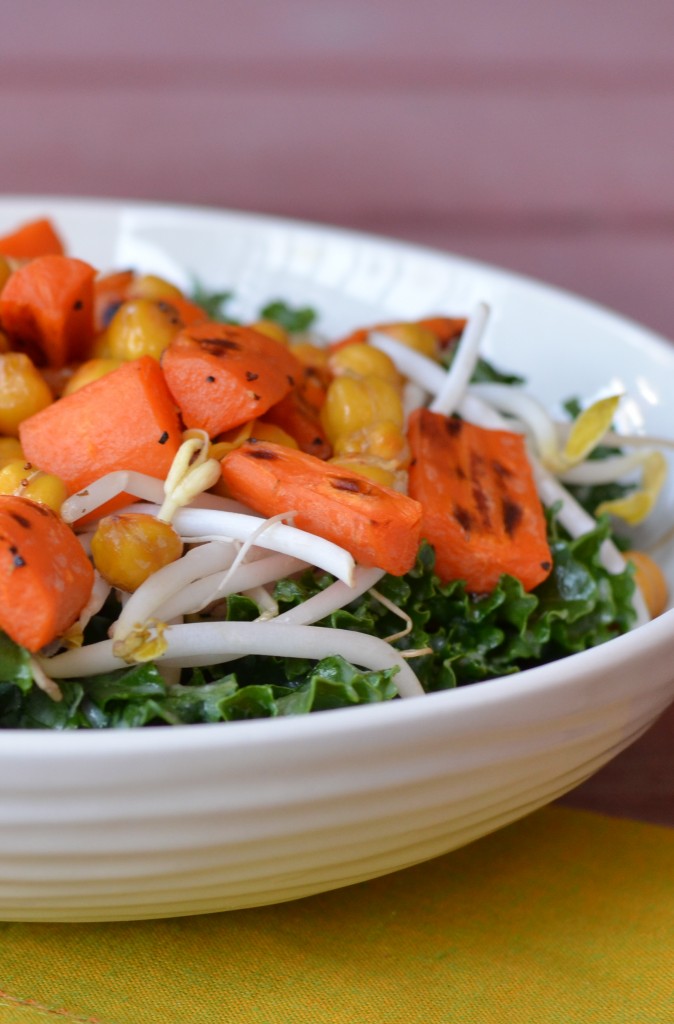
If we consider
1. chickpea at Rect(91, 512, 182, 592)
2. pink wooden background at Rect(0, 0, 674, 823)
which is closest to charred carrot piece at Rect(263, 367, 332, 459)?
chickpea at Rect(91, 512, 182, 592)

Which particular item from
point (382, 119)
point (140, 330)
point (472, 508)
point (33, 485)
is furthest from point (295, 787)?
point (382, 119)

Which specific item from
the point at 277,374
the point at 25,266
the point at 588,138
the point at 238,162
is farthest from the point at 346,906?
the point at 588,138

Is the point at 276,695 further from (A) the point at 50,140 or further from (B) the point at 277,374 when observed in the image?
(A) the point at 50,140

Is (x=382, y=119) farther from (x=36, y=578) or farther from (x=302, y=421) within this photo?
(x=36, y=578)

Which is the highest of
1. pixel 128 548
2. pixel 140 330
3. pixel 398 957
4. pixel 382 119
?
pixel 140 330

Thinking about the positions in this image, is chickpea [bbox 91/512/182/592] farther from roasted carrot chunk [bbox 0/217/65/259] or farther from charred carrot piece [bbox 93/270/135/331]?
roasted carrot chunk [bbox 0/217/65/259]

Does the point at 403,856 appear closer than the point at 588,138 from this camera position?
Yes
